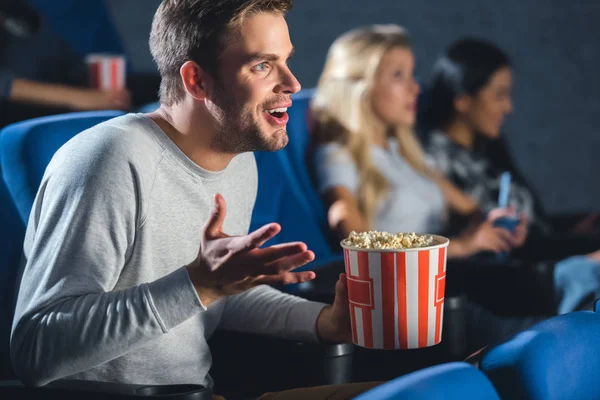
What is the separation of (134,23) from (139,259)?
2848 mm

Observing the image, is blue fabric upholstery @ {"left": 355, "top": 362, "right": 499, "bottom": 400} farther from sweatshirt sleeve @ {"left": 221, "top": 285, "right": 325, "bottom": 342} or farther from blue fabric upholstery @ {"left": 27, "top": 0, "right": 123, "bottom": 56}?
blue fabric upholstery @ {"left": 27, "top": 0, "right": 123, "bottom": 56}

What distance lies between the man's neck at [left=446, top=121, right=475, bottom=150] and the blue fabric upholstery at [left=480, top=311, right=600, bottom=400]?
1978 millimetres

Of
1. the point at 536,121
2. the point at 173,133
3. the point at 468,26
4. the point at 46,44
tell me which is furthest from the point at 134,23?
the point at 173,133

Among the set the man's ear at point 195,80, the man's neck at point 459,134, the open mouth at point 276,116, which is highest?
the man's ear at point 195,80

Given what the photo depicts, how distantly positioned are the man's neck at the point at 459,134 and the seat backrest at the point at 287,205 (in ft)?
3.03

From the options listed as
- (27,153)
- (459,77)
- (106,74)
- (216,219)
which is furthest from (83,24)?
(216,219)

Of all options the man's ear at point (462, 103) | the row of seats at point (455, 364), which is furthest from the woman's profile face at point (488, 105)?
the row of seats at point (455, 364)

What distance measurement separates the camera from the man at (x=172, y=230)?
44.8 inches

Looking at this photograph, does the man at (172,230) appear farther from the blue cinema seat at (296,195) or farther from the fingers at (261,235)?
the blue cinema seat at (296,195)

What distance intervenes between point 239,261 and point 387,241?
0.23 meters

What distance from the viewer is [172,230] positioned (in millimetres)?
1328

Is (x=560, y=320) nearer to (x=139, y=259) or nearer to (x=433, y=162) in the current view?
(x=139, y=259)

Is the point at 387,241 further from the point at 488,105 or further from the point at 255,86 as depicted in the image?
the point at 488,105

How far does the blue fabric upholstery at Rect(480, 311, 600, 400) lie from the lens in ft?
3.59
